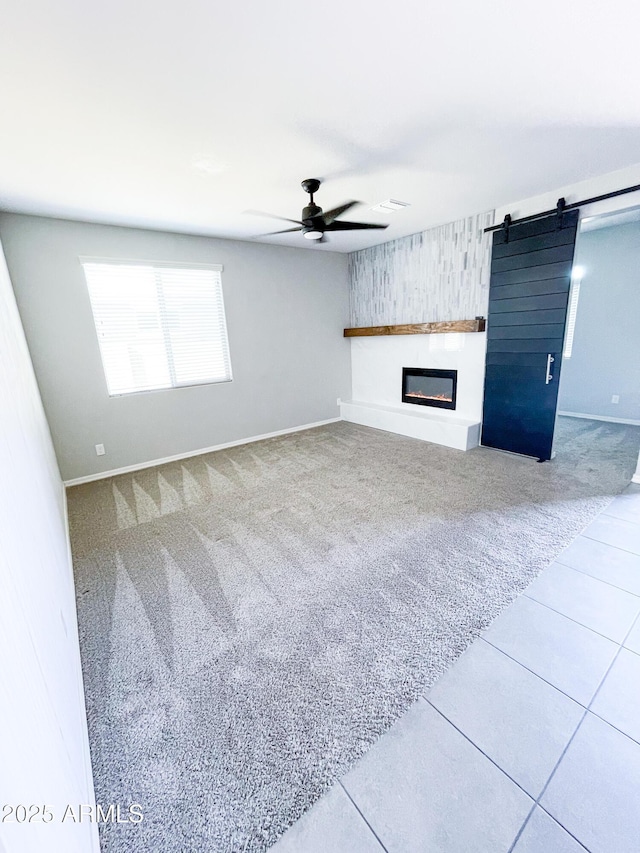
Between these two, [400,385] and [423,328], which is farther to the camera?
[400,385]

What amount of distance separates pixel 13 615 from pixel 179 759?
929 millimetres

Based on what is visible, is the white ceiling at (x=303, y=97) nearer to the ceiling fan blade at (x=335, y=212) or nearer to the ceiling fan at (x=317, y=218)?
the ceiling fan at (x=317, y=218)

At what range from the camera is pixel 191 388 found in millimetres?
4176

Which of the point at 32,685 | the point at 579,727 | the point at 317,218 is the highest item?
the point at 317,218

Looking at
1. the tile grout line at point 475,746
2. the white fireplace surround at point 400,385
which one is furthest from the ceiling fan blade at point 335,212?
the tile grout line at point 475,746

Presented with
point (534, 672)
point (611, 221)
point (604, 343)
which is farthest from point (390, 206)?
point (604, 343)

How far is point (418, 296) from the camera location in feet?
14.9

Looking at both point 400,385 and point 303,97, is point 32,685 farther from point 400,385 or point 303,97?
point 400,385

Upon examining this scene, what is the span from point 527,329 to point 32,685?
4.22 m

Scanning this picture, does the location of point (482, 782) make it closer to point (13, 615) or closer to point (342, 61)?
point (13, 615)

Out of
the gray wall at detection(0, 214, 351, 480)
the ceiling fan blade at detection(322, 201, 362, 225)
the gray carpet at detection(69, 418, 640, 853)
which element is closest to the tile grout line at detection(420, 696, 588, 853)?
the gray carpet at detection(69, 418, 640, 853)

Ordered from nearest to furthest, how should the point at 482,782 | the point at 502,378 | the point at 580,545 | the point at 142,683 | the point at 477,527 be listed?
the point at 482,782 < the point at 142,683 < the point at 580,545 < the point at 477,527 < the point at 502,378

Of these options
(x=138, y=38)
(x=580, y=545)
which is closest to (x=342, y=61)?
(x=138, y=38)

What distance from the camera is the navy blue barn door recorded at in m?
3.29
